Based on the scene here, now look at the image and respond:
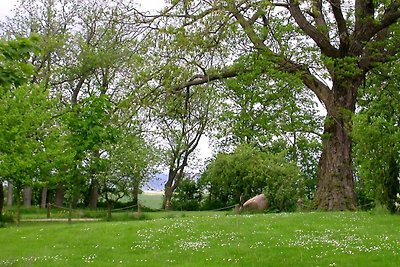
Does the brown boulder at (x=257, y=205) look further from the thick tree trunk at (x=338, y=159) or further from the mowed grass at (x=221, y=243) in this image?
the mowed grass at (x=221, y=243)

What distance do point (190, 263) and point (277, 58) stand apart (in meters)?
10.1

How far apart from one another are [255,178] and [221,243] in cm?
2103

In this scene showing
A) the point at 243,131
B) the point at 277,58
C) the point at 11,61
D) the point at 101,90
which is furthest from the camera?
the point at 101,90

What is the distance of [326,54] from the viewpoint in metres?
19.7

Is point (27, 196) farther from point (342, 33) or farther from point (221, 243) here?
point (221, 243)

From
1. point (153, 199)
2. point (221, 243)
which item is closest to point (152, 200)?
point (153, 199)

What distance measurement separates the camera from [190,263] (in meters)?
10.4

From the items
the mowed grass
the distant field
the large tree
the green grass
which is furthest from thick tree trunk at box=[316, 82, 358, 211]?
the distant field

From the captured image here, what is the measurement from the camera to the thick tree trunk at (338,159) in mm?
19844

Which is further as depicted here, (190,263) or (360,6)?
(360,6)

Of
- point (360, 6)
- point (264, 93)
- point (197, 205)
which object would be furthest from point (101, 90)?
point (360, 6)

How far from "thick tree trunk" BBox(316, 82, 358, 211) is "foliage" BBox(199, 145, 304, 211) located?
26.8 feet

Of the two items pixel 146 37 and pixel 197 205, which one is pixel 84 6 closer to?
pixel 197 205

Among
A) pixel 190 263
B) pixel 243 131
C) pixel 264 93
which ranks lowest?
pixel 190 263
